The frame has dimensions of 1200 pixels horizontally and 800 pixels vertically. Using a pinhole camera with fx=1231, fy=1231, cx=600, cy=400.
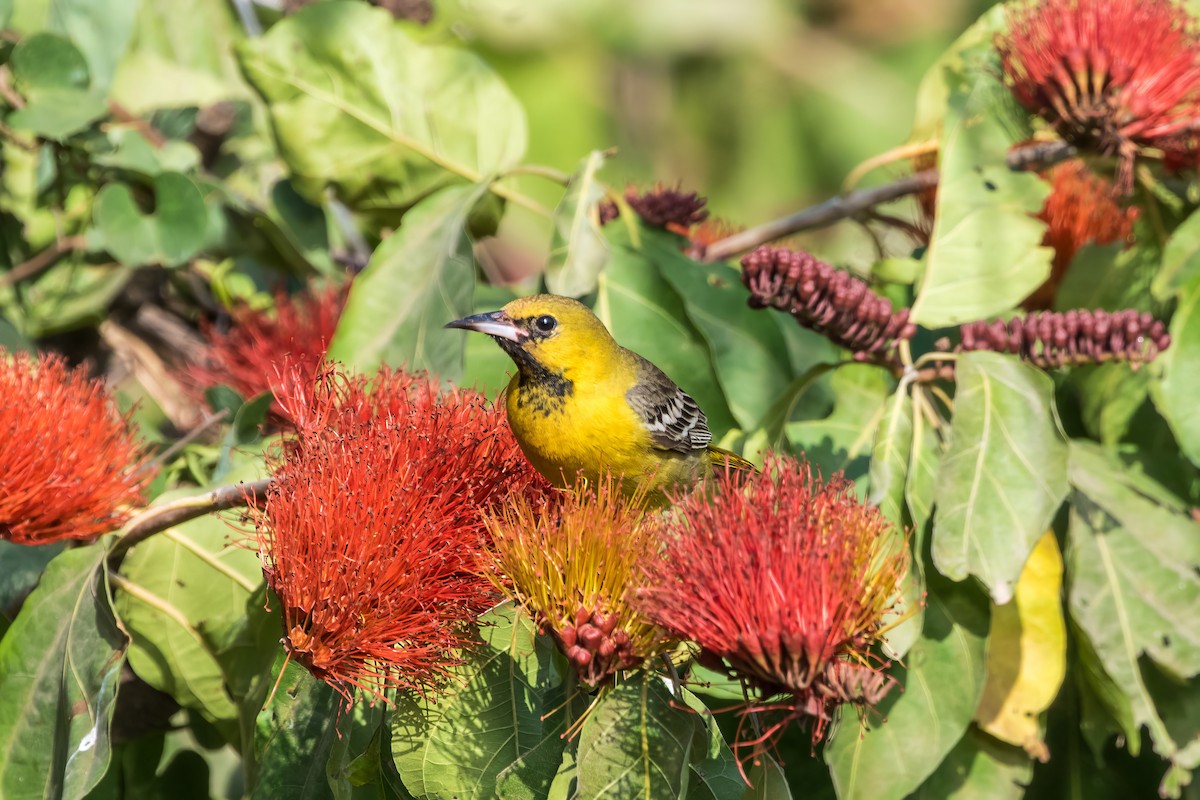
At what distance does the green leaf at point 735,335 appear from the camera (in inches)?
122

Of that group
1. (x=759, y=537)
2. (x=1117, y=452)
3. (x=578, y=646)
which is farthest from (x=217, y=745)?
(x=1117, y=452)

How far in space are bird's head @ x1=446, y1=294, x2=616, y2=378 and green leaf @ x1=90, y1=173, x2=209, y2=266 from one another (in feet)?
3.91

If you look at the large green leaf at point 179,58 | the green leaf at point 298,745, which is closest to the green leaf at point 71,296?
the large green leaf at point 179,58

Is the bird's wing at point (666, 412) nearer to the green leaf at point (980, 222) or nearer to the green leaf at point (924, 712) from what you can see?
the green leaf at point (980, 222)

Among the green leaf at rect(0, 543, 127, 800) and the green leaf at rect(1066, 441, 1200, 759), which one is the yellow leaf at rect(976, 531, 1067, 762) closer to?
the green leaf at rect(1066, 441, 1200, 759)

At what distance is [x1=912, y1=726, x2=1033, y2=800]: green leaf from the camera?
2.73m

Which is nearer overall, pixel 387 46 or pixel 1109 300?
pixel 1109 300

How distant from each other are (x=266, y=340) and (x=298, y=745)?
165cm

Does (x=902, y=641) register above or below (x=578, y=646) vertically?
below

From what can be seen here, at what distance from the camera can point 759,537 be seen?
5.89ft

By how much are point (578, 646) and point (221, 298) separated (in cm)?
257

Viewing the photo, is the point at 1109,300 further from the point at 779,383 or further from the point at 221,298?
the point at 221,298

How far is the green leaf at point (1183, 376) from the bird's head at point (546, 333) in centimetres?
136

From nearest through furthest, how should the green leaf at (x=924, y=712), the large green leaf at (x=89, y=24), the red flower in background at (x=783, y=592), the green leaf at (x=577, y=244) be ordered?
the red flower in background at (x=783, y=592)
the green leaf at (x=924, y=712)
the green leaf at (x=577, y=244)
the large green leaf at (x=89, y=24)
